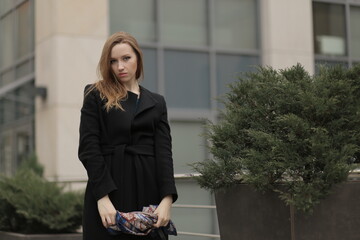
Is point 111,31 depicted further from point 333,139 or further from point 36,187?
point 333,139

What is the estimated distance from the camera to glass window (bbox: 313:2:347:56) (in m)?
15.2

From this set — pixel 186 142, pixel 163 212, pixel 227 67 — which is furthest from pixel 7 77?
pixel 163 212

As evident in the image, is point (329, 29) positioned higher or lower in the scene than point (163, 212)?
higher

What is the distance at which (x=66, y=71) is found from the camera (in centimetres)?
1291

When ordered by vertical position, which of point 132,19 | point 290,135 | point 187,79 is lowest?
point 290,135

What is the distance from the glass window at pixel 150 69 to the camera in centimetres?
1354

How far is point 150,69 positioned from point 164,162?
33.9 ft

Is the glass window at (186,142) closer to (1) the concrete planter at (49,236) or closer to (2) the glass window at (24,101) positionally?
(2) the glass window at (24,101)

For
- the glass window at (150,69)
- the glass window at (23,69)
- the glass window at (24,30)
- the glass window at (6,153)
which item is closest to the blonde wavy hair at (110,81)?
the glass window at (150,69)

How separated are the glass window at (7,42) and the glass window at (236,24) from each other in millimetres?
4668

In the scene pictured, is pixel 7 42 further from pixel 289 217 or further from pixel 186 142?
pixel 289 217

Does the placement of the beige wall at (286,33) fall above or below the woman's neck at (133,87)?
above

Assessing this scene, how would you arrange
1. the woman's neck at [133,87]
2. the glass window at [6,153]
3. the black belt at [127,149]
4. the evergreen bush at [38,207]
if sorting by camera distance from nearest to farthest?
the black belt at [127,149], the woman's neck at [133,87], the evergreen bush at [38,207], the glass window at [6,153]

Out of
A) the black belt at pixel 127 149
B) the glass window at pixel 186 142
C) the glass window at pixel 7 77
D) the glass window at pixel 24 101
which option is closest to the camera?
the black belt at pixel 127 149
